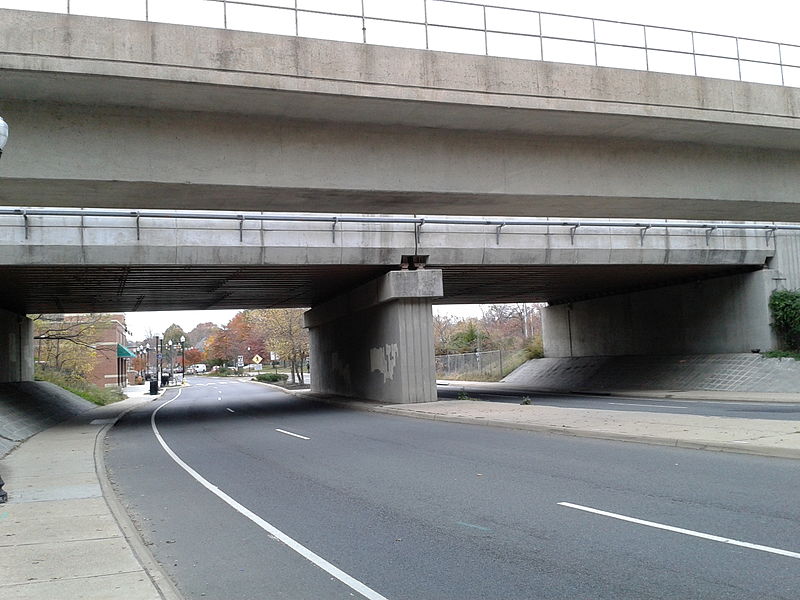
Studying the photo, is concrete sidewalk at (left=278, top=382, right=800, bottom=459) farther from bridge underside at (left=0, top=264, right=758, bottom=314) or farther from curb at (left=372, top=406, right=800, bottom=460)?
bridge underside at (left=0, top=264, right=758, bottom=314)

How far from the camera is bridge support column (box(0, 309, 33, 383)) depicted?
105 feet

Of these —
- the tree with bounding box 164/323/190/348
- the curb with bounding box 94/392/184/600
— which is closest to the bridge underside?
the curb with bounding box 94/392/184/600

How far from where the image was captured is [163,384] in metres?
75.8

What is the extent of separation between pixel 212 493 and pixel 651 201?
399 inches

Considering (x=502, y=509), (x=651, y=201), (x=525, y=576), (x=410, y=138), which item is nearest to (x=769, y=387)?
(x=651, y=201)

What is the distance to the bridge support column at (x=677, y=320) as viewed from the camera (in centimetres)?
3133

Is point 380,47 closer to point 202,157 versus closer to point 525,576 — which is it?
point 202,157

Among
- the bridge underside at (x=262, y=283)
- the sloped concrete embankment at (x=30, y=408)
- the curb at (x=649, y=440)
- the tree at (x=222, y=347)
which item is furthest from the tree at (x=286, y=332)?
the tree at (x=222, y=347)

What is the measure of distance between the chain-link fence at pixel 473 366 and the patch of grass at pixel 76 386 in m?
26.7

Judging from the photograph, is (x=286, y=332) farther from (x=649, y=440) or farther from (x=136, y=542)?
(x=136, y=542)

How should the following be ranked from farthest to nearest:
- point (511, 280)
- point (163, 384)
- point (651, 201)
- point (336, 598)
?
point (163, 384) < point (511, 280) < point (651, 201) < point (336, 598)

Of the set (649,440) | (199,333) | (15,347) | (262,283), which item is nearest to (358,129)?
(649,440)

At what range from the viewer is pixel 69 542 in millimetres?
7555

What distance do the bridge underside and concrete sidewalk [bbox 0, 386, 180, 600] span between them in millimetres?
12913
